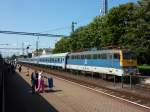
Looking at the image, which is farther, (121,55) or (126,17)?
(126,17)

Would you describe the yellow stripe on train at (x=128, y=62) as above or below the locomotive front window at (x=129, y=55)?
below

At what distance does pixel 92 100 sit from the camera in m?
22.4

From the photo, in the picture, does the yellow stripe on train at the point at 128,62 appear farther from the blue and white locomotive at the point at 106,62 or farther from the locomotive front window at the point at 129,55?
the locomotive front window at the point at 129,55

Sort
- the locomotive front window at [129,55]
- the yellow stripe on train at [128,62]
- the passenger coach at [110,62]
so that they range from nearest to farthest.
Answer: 1. the yellow stripe on train at [128,62]
2. the passenger coach at [110,62]
3. the locomotive front window at [129,55]

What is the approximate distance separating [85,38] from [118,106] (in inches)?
1952

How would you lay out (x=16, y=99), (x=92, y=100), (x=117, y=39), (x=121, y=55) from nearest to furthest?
(x=92, y=100) → (x=16, y=99) → (x=121, y=55) → (x=117, y=39)

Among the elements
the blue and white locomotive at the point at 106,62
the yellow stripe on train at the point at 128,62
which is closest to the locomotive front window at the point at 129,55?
the blue and white locomotive at the point at 106,62

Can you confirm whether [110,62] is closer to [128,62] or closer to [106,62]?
[106,62]

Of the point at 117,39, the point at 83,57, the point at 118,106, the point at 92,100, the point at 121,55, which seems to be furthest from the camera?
the point at 117,39

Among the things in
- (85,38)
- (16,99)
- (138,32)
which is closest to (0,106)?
(16,99)

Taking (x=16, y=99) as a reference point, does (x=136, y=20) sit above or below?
above

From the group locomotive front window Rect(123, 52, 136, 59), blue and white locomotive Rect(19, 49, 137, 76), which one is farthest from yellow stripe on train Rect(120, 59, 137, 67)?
locomotive front window Rect(123, 52, 136, 59)

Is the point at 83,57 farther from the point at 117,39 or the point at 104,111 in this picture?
the point at 104,111

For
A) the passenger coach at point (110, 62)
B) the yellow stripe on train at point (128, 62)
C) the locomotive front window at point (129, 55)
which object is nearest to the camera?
the yellow stripe on train at point (128, 62)
